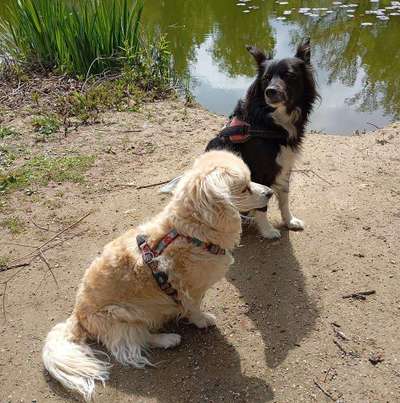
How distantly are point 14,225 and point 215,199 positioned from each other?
8.60 ft

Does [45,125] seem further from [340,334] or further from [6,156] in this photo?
[340,334]

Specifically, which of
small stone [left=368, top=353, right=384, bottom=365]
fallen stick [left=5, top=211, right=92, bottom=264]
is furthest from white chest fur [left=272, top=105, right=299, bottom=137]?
fallen stick [left=5, top=211, right=92, bottom=264]

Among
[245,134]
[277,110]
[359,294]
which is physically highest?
[277,110]

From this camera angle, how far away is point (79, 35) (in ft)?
21.4

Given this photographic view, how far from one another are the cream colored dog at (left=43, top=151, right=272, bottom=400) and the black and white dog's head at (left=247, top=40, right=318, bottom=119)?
858 mm

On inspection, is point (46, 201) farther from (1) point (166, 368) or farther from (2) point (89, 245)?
(1) point (166, 368)

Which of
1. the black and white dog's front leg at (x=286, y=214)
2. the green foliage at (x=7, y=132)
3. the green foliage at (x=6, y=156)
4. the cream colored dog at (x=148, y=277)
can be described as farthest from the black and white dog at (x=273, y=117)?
the green foliage at (x=7, y=132)

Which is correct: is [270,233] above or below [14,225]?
above

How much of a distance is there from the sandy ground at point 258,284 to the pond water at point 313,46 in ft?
4.61

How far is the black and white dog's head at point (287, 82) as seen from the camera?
327 cm

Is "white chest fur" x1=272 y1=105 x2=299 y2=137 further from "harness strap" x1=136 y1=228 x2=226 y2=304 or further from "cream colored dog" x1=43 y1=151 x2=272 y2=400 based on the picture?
"harness strap" x1=136 y1=228 x2=226 y2=304

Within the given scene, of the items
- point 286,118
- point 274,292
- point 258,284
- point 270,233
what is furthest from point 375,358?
point 286,118

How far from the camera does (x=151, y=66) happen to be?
697 centimetres

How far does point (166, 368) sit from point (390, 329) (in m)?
1.53
